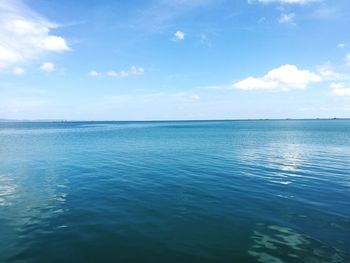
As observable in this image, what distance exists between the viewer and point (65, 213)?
15.5 meters

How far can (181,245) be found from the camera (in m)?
11.5

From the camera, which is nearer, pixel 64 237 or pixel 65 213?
pixel 64 237

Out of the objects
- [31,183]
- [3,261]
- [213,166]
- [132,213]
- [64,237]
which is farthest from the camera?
[213,166]

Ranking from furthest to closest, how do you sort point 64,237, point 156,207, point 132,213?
point 156,207
point 132,213
point 64,237

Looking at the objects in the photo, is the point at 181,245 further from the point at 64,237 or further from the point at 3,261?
the point at 3,261

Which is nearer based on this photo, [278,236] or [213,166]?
[278,236]

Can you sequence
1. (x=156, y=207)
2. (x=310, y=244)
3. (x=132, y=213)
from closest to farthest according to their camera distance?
(x=310, y=244), (x=132, y=213), (x=156, y=207)

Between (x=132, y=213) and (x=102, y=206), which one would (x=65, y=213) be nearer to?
(x=102, y=206)

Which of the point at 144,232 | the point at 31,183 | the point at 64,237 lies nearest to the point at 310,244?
the point at 144,232

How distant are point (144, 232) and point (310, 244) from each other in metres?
8.02

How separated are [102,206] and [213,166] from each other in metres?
17.2

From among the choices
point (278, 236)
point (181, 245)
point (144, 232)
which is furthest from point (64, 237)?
point (278, 236)

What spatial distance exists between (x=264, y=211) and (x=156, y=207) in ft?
22.8

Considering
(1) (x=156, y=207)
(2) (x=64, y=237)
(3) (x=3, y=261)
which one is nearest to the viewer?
(3) (x=3, y=261)
